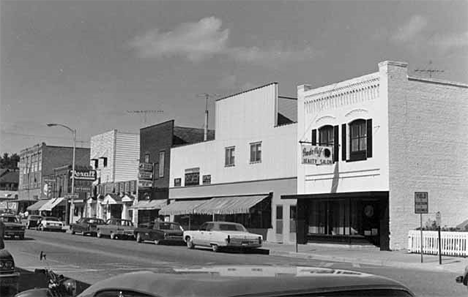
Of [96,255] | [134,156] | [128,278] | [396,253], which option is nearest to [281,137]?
[396,253]

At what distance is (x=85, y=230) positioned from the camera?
45438 mm

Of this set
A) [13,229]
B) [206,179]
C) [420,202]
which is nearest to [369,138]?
[420,202]

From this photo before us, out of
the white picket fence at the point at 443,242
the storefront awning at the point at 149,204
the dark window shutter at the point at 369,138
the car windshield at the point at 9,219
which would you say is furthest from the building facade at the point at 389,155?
the storefront awning at the point at 149,204

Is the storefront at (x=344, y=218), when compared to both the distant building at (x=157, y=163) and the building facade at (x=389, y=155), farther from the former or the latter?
the distant building at (x=157, y=163)

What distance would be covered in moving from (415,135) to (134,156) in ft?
118

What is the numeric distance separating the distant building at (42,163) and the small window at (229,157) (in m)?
42.4

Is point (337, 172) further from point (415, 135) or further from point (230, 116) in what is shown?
point (230, 116)

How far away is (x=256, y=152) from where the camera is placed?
39.6 m

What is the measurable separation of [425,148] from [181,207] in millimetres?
21213

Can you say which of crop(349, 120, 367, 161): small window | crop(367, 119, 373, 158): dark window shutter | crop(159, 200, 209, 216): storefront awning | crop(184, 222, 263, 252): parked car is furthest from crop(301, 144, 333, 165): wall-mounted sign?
crop(159, 200, 209, 216): storefront awning

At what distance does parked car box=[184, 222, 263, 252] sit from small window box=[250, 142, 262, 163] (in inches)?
379

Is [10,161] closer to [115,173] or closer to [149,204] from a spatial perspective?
[115,173]

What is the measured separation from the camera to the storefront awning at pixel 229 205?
37969 millimetres

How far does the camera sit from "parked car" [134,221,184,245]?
1374 inches
